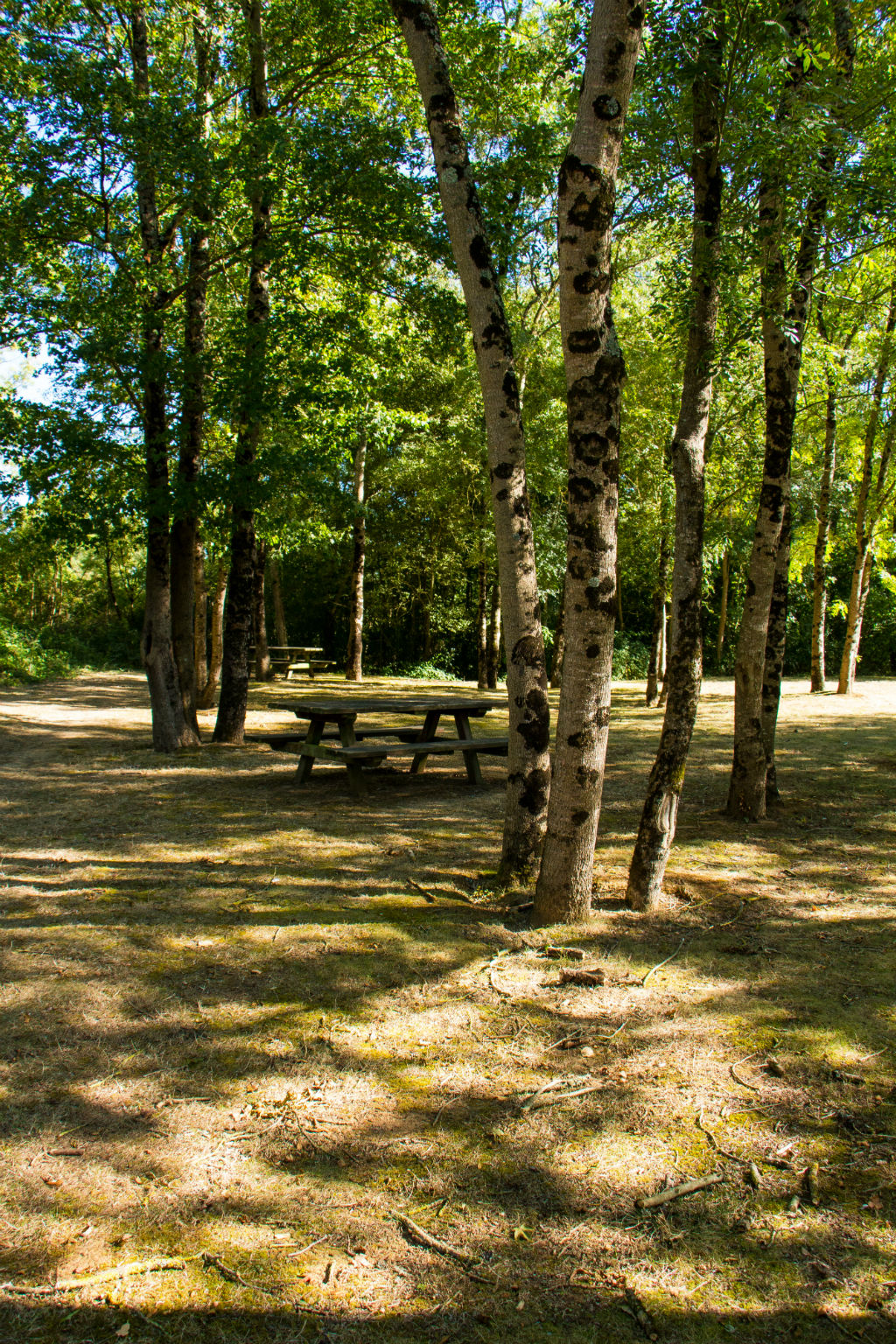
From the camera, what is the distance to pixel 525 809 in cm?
497

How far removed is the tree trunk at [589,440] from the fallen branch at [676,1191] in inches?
72.0

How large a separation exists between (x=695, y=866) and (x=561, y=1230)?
11.2 ft

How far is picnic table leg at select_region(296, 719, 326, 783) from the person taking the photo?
827 centimetres

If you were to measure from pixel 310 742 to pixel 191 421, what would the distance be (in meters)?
4.26

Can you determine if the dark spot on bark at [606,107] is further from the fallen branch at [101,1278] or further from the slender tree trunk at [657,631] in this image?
the slender tree trunk at [657,631]

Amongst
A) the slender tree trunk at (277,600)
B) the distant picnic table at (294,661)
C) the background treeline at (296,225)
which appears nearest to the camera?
the background treeline at (296,225)

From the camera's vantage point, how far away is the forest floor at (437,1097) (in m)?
2.04

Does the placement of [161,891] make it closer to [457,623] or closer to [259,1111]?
[259,1111]

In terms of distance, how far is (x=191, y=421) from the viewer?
9797 millimetres

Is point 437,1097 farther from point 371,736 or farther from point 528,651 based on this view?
point 371,736

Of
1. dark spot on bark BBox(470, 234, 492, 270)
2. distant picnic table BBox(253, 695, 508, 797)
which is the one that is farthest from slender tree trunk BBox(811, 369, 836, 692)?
dark spot on bark BBox(470, 234, 492, 270)

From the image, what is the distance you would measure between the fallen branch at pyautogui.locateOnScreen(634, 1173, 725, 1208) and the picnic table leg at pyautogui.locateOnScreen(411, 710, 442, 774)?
646 centimetres

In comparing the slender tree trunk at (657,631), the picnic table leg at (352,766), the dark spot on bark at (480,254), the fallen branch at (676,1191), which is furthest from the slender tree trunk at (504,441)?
the slender tree trunk at (657,631)

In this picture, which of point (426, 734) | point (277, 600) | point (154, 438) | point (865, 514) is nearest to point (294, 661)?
point (277, 600)
